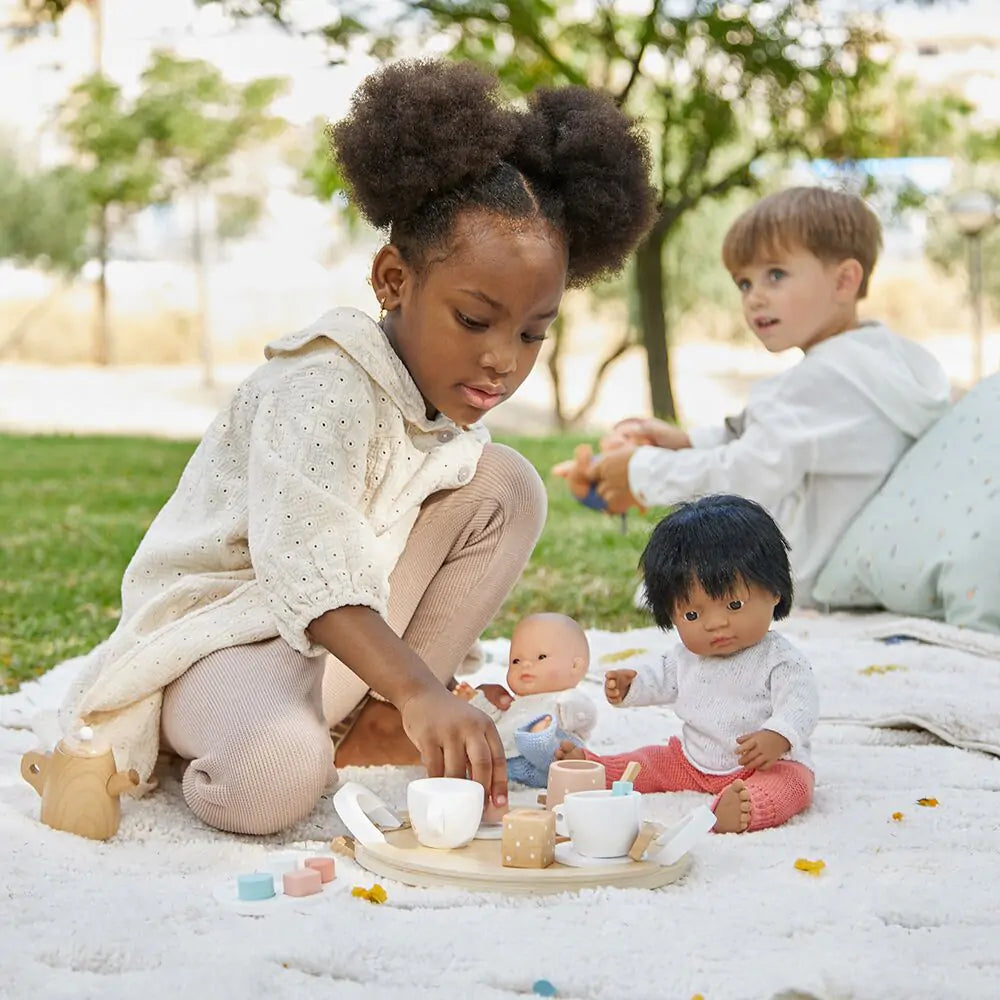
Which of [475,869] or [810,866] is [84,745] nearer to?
[475,869]

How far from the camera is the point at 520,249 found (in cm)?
213

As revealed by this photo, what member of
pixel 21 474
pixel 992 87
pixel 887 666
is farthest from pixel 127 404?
pixel 887 666

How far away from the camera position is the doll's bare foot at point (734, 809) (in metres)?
2.08

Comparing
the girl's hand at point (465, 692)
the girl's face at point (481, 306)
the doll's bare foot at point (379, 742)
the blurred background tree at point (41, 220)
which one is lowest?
the blurred background tree at point (41, 220)

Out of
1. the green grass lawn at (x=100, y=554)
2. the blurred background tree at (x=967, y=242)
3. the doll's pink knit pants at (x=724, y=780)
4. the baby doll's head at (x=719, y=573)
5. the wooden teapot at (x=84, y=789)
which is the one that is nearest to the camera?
the wooden teapot at (x=84, y=789)

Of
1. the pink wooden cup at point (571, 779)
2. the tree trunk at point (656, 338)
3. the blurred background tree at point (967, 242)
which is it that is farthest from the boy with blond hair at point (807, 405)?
the blurred background tree at point (967, 242)

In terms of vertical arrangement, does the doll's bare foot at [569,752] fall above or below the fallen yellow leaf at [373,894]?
below

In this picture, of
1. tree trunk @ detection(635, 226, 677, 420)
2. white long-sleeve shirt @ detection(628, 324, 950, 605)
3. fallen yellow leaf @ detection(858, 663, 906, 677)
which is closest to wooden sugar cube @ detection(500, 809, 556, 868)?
fallen yellow leaf @ detection(858, 663, 906, 677)

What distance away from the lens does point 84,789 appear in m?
2.00

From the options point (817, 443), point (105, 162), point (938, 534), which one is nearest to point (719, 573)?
point (938, 534)

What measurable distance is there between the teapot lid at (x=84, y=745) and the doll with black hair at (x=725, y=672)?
0.71m

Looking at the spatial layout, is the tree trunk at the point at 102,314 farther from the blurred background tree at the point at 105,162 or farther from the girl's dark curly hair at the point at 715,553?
the girl's dark curly hair at the point at 715,553

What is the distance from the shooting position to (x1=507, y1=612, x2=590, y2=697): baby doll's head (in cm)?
243

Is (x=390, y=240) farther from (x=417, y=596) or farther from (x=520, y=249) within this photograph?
(x=417, y=596)
